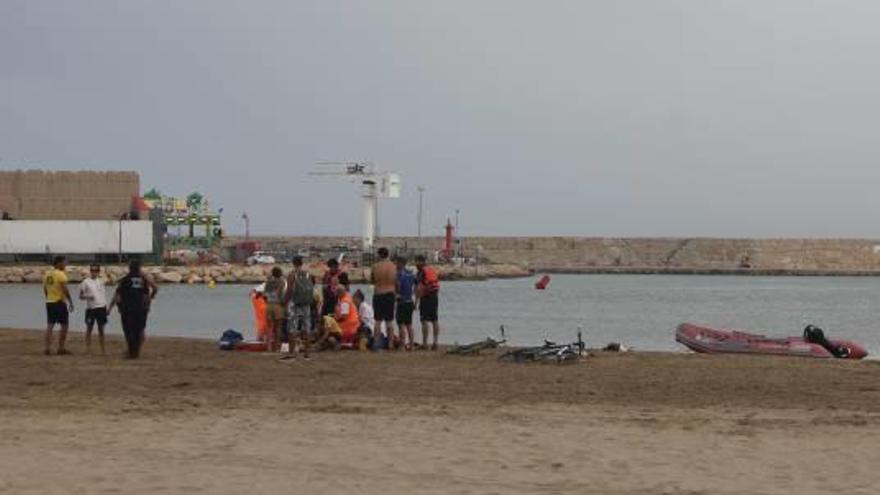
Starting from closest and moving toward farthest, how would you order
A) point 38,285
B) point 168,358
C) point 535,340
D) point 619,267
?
1. point 168,358
2. point 535,340
3. point 38,285
4. point 619,267

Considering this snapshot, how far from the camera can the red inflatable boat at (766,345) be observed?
813 inches

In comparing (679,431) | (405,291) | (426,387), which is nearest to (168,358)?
(405,291)

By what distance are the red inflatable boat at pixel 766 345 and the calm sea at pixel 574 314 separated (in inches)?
281

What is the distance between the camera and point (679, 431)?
10.7 m

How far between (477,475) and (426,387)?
5.10 metres

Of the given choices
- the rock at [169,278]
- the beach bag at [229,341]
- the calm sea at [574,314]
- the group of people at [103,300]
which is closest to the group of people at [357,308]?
the beach bag at [229,341]

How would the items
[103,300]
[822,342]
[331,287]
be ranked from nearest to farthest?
[103,300], [331,287], [822,342]

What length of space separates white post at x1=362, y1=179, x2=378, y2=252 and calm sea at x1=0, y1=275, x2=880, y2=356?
2169cm

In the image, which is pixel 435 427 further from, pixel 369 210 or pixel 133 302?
pixel 369 210

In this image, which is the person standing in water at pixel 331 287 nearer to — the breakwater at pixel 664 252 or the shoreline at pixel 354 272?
the shoreline at pixel 354 272

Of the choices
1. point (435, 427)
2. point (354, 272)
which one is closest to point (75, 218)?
→ point (354, 272)

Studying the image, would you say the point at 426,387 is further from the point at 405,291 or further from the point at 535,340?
the point at 535,340

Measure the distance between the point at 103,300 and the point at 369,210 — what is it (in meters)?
85.3

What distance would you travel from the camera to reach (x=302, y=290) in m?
17.2
